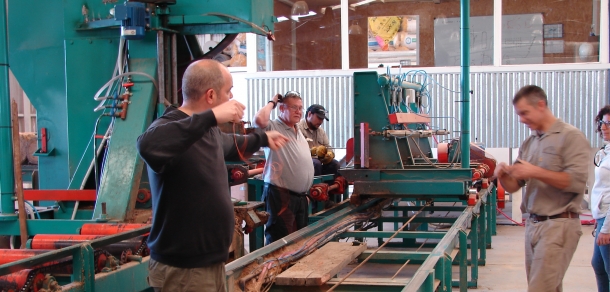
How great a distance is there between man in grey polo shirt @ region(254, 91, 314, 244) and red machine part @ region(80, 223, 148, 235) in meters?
1.83

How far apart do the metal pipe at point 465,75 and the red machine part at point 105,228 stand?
351 cm

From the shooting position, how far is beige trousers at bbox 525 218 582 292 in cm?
352

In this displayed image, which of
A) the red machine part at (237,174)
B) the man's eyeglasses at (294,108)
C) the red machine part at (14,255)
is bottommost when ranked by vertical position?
the red machine part at (14,255)

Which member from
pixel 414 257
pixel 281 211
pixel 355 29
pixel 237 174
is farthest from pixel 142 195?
pixel 355 29

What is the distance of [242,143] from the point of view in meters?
2.95

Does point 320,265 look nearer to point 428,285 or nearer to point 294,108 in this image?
point 428,285

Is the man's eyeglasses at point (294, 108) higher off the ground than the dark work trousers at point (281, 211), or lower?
higher

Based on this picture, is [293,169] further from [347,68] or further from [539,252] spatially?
[347,68]

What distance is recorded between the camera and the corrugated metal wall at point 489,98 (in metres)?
11.2

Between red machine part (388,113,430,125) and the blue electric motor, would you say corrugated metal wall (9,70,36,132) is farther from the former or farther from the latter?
the blue electric motor

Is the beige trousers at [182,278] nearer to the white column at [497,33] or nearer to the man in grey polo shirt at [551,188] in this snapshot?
the man in grey polo shirt at [551,188]

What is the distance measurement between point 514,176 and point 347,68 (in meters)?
8.78

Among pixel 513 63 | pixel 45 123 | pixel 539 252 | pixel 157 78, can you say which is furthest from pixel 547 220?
pixel 513 63

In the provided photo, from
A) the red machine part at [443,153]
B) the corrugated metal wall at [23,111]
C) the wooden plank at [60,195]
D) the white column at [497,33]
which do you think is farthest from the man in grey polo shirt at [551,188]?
the corrugated metal wall at [23,111]
